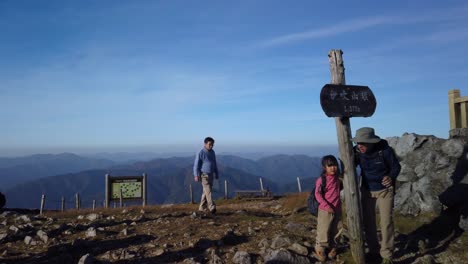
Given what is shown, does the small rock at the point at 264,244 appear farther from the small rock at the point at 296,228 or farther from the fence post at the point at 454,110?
the fence post at the point at 454,110

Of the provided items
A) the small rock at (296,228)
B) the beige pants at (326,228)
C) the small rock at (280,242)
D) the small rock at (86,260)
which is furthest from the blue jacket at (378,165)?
the small rock at (86,260)

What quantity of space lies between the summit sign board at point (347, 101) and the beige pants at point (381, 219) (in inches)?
58.7

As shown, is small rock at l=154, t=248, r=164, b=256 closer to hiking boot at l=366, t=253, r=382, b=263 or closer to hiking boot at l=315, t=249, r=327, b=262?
hiking boot at l=315, t=249, r=327, b=262

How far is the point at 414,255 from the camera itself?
7465 mm

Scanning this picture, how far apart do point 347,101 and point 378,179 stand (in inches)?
61.0

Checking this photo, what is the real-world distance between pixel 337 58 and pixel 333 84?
592 mm

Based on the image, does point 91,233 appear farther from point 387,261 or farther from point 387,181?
point 387,181

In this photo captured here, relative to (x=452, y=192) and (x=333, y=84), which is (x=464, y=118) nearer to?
(x=452, y=192)

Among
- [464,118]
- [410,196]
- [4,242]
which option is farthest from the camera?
[464,118]

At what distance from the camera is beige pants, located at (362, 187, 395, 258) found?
22.2ft

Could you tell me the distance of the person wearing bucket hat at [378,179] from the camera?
6.76m

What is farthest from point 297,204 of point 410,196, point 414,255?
point 414,255

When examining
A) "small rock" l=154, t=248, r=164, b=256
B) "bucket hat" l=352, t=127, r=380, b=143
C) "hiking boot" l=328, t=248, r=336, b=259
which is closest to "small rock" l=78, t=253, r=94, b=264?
"small rock" l=154, t=248, r=164, b=256

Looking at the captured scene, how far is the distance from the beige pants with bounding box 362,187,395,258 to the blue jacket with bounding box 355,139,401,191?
16 cm
